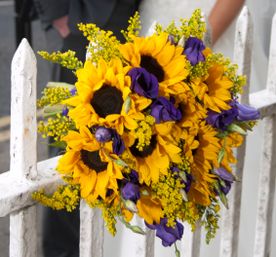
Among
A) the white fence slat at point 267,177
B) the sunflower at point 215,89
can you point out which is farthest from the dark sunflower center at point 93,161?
the white fence slat at point 267,177

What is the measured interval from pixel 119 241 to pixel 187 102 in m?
1.02

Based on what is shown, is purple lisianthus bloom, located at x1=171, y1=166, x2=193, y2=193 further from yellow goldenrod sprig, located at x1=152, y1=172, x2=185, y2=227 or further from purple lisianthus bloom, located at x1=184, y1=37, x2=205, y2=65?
purple lisianthus bloom, located at x1=184, y1=37, x2=205, y2=65

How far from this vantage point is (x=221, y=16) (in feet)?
7.71

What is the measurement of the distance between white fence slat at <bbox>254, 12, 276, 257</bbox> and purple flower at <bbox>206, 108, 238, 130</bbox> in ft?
2.24

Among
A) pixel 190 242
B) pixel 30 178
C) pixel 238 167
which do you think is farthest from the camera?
pixel 238 167

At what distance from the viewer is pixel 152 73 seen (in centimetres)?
140

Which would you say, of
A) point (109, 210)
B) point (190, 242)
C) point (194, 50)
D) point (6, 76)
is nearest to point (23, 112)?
point (109, 210)

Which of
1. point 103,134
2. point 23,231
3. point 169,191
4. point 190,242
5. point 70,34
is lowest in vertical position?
point 190,242

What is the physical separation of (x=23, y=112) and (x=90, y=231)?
34 cm

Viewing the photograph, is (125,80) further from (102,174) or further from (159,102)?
(102,174)

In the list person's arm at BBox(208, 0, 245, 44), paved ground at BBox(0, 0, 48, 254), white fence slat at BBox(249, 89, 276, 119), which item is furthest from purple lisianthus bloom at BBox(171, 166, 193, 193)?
paved ground at BBox(0, 0, 48, 254)

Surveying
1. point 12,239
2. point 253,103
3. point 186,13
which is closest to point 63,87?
point 12,239

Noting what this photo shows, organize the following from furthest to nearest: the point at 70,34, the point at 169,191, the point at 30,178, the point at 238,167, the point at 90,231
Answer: the point at 70,34
the point at 238,167
the point at 90,231
the point at 30,178
the point at 169,191

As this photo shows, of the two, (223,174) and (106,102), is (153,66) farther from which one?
(223,174)
